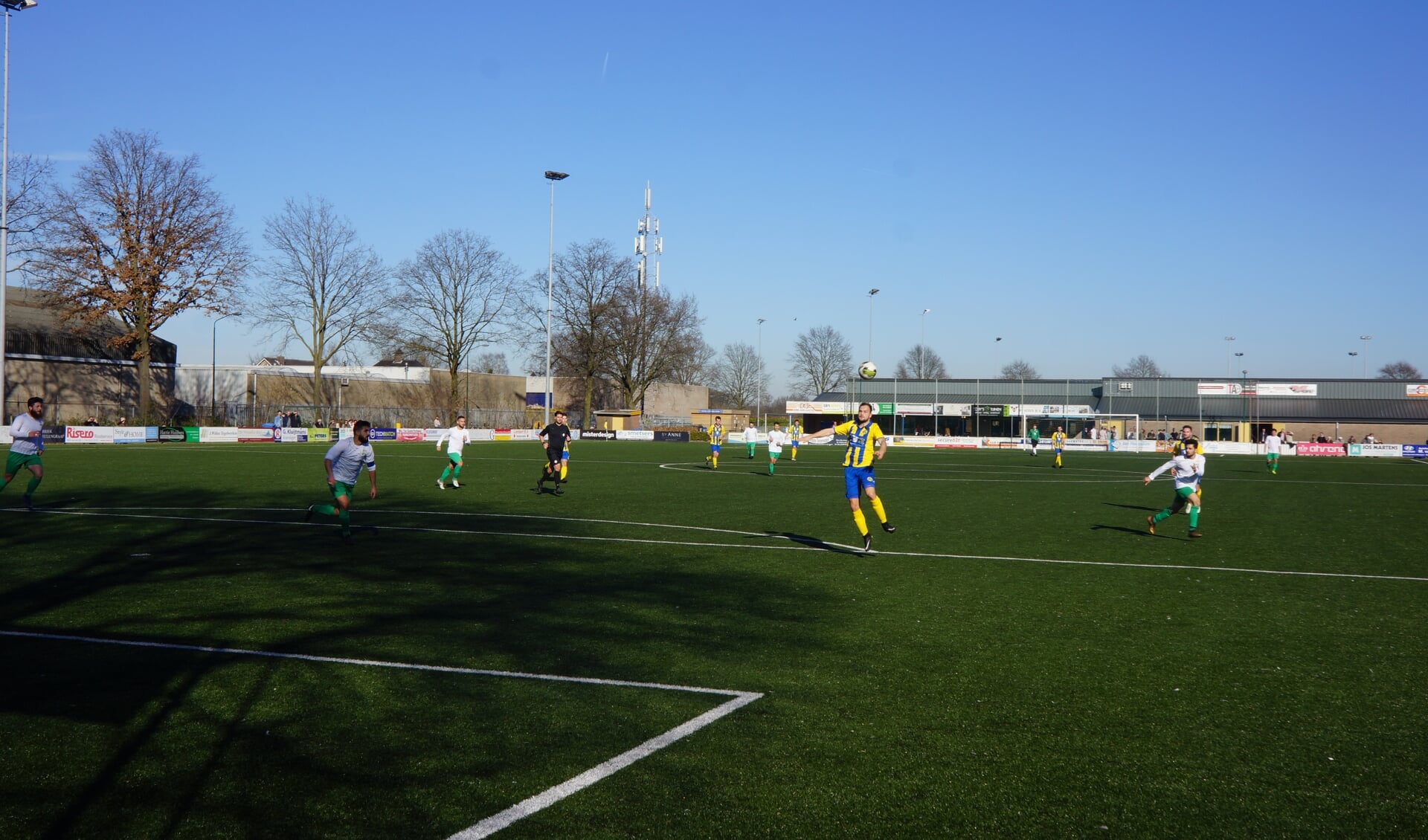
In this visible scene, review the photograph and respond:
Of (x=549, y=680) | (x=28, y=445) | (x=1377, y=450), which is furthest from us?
(x=1377, y=450)

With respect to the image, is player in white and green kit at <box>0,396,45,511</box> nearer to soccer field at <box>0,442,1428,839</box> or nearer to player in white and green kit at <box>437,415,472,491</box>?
soccer field at <box>0,442,1428,839</box>

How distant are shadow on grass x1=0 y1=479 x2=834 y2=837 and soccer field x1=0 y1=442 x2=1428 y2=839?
4 cm

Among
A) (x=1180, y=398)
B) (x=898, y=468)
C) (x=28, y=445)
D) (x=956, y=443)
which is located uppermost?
(x=1180, y=398)

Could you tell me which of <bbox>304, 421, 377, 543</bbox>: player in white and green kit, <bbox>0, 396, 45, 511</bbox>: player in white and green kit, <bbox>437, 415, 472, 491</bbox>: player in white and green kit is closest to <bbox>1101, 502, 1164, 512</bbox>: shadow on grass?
<bbox>437, 415, 472, 491</bbox>: player in white and green kit

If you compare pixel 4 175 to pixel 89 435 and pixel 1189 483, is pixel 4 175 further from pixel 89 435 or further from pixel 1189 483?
pixel 1189 483

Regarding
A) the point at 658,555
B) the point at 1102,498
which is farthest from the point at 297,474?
the point at 1102,498

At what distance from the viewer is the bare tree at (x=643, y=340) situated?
81562 mm

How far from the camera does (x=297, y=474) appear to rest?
2728 centimetres

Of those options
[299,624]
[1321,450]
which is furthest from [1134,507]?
[1321,450]

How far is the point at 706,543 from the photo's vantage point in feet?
46.6

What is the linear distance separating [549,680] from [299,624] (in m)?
2.89

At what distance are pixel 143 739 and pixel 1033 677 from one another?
567 centimetres

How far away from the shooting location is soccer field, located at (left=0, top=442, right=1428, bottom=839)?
14.9ft

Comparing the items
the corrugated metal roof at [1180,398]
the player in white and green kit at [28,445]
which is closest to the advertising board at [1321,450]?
the corrugated metal roof at [1180,398]
